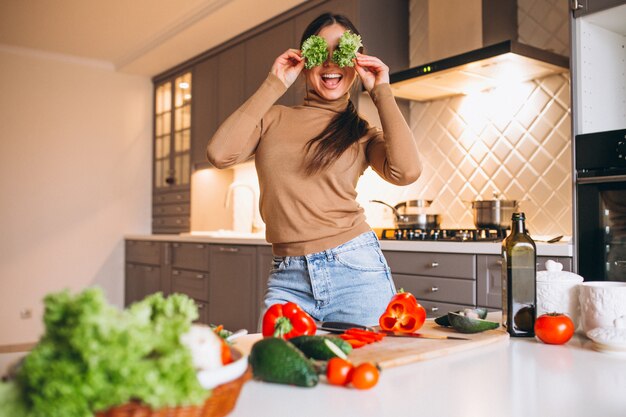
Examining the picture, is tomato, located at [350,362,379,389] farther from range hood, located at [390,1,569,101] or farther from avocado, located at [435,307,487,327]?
range hood, located at [390,1,569,101]

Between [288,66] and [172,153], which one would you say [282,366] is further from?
[172,153]

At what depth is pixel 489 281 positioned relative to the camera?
99.8 inches

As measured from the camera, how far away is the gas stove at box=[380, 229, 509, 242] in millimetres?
2753

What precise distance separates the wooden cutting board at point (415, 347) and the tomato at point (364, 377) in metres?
0.12

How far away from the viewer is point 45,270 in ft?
17.1

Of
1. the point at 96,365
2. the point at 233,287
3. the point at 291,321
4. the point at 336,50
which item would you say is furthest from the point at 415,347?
the point at 233,287

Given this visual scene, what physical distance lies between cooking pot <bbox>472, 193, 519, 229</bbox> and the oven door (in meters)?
0.45

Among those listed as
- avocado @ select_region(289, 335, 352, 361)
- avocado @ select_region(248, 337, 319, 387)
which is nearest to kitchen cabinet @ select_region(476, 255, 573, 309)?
avocado @ select_region(289, 335, 352, 361)

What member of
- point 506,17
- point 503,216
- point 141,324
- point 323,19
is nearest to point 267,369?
point 141,324

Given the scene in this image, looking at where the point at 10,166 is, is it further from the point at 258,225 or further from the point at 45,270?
the point at 258,225

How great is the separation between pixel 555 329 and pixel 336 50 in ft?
2.92

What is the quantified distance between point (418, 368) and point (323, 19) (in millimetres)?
1106

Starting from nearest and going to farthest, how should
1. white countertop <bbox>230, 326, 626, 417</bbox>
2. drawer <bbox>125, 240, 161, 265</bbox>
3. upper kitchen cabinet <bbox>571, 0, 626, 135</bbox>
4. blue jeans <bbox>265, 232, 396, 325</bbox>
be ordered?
1. white countertop <bbox>230, 326, 626, 417</bbox>
2. blue jeans <bbox>265, 232, 396, 325</bbox>
3. upper kitchen cabinet <bbox>571, 0, 626, 135</bbox>
4. drawer <bbox>125, 240, 161, 265</bbox>

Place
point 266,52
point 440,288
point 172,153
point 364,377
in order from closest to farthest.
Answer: point 364,377
point 440,288
point 266,52
point 172,153
